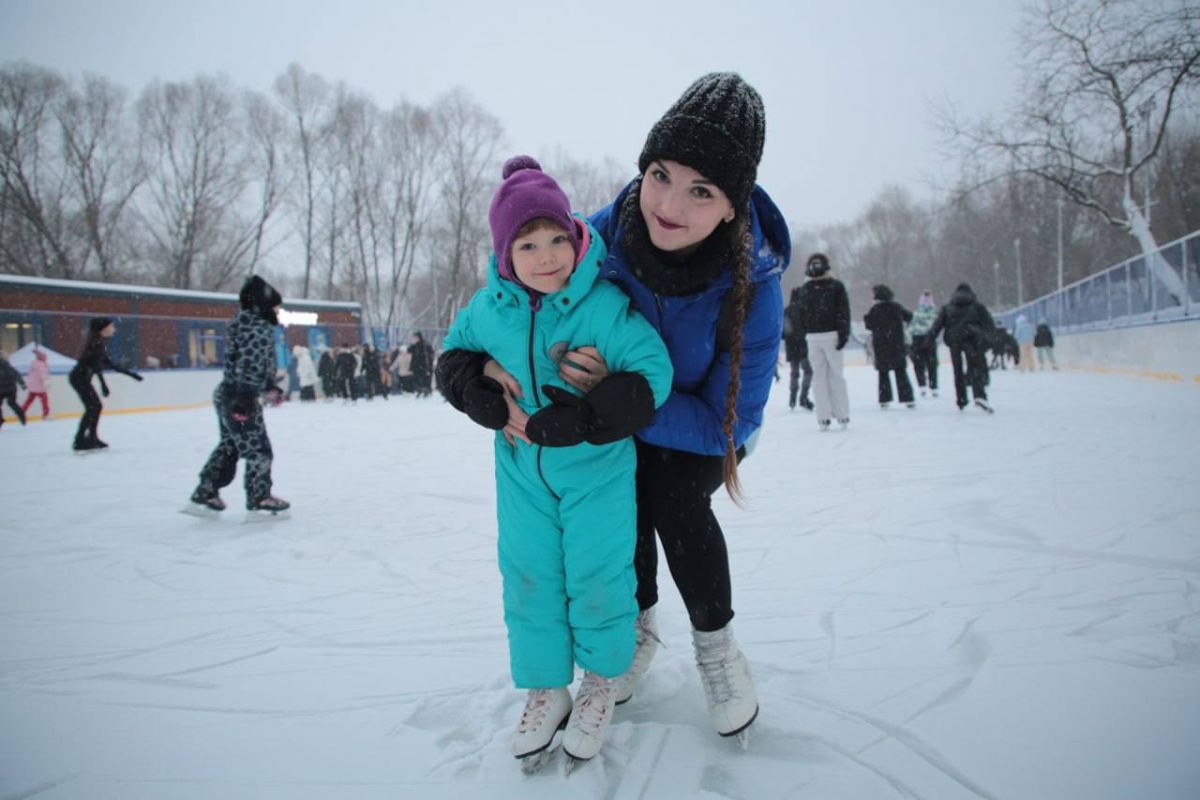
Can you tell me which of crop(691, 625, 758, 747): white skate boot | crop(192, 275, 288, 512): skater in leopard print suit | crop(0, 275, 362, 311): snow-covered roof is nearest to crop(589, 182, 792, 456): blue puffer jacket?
crop(691, 625, 758, 747): white skate boot

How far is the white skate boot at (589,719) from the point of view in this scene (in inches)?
52.4

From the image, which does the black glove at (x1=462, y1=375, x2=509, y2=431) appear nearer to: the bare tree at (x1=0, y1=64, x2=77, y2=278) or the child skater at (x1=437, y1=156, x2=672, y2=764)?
the child skater at (x1=437, y1=156, x2=672, y2=764)

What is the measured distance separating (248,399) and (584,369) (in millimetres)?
3138

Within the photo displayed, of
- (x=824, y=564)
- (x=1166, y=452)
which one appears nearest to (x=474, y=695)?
(x=824, y=564)

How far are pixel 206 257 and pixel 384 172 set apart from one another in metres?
8.28

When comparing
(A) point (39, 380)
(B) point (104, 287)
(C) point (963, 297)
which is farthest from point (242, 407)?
(B) point (104, 287)

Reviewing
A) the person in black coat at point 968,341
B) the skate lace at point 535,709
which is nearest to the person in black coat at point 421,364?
the person in black coat at point 968,341

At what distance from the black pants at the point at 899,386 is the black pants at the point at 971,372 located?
634 mm

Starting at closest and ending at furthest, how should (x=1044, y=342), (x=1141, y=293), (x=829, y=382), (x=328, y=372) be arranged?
(x=829, y=382)
(x=1141, y=293)
(x=1044, y=342)
(x=328, y=372)

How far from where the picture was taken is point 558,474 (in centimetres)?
Result: 138

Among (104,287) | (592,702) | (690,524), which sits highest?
(104,287)

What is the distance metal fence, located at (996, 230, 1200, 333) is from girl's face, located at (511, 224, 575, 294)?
38.1 ft

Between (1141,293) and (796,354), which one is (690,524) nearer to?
(796,354)

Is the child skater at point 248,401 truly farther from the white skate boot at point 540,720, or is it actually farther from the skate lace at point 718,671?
the skate lace at point 718,671
